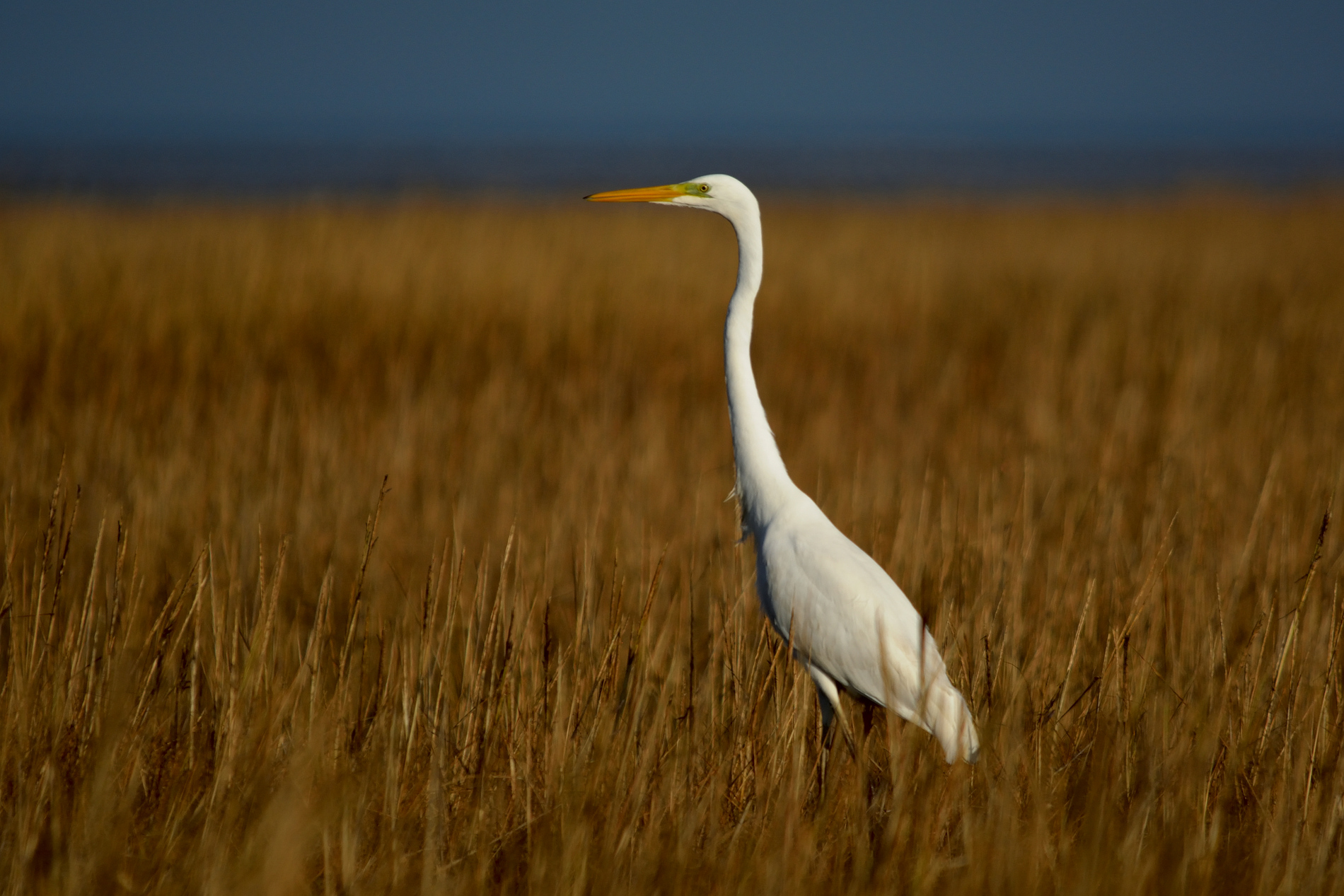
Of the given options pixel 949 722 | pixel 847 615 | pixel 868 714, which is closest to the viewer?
pixel 949 722

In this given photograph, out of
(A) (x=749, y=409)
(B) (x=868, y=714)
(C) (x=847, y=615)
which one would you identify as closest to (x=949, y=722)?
(C) (x=847, y=615)

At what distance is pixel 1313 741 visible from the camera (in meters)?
2.31

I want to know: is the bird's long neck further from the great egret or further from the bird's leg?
the bird's leg

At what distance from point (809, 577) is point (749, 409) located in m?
0.50

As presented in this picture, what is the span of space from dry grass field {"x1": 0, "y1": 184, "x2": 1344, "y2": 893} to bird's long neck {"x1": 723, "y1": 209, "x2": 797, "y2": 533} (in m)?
0.19

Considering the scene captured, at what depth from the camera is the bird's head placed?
2930 millimetres

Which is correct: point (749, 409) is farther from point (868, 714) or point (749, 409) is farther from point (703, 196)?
point (868, 714)

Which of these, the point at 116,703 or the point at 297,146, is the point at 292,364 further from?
the point at 297,146

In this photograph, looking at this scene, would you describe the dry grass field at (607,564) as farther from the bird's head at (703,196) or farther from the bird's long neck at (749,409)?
the bird's head at (703,196)

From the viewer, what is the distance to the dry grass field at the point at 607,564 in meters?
1.95

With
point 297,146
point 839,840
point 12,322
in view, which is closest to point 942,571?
point 839,840

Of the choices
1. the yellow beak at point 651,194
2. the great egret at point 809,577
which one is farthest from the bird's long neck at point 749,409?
the yellow beak at point 651,194

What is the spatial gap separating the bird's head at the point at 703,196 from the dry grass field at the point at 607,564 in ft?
2.87

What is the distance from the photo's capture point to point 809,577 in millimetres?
2834
